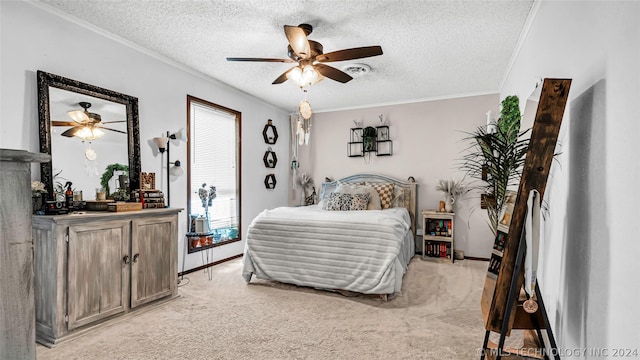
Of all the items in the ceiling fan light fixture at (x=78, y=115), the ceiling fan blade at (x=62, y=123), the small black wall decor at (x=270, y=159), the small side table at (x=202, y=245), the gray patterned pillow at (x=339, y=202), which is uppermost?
the ceiling fan light fixture at (x=78, y=115)

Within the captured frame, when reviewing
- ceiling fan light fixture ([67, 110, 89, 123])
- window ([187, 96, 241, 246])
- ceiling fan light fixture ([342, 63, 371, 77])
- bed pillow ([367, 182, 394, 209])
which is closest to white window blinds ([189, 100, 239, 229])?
window ([187, 96, 241, 246])

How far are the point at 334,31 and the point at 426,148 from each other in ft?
9.58

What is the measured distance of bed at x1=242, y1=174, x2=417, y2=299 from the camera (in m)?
3.10

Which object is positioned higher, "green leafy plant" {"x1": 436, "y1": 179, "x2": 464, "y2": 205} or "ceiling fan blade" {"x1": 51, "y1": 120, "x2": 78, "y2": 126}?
"ceiling fan blade" {"x1": 51, "y1": 120, "x2": 78, "y2": 126}

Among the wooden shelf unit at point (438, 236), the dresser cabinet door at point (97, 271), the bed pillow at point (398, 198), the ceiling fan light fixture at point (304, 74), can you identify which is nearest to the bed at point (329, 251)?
the dresser cabinet door at point (97, 271)

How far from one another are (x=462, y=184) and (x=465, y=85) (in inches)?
58.3

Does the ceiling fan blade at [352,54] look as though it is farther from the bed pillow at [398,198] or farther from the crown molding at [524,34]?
the bed pillow at [398,198]

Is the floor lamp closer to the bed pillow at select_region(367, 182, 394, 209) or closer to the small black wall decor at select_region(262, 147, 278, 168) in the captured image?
the small black wall decor at select_region(262, 147, 278, 168)

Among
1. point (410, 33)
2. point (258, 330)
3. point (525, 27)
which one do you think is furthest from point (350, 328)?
point (525, 27)

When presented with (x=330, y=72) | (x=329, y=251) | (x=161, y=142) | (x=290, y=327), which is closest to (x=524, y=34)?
(x=330, y=72)

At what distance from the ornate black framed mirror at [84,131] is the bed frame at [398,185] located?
10.3 feet

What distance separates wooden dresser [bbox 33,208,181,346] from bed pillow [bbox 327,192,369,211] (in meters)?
2.16

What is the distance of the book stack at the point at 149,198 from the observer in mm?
3129

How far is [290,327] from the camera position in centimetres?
256
